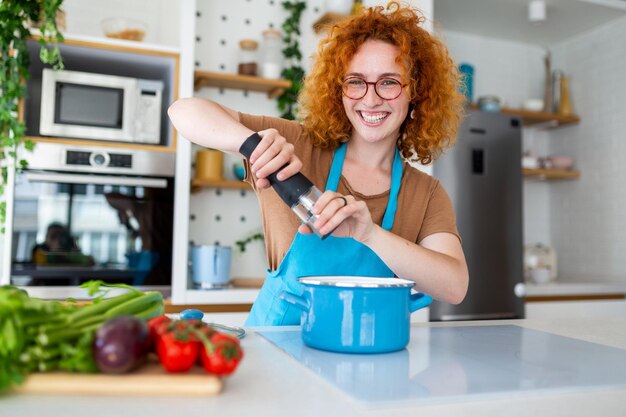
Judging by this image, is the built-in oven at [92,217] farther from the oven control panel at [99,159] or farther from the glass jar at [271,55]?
the glass jar at [271,55]

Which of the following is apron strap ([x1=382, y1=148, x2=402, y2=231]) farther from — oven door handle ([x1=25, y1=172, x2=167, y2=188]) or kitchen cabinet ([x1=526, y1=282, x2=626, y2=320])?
kitchen cabinet ([x1=526, y1=282, x2=626, y2=320])

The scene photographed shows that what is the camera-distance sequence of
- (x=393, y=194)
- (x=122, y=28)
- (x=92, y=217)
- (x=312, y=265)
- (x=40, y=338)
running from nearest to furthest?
(x=40, y=338) → (x=312, y=265) → (x=393, y=194) → (x=92, y=217) → (x=122, y=28)

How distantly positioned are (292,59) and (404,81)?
1.75 meters

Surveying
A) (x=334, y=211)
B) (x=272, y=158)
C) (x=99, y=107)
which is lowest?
(x=334, y=211)

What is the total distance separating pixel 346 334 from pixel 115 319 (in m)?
0.39

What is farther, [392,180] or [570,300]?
[570,300]

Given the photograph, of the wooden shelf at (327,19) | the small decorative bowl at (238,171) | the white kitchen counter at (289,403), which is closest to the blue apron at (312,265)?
the white kitchen counter at (289,403)

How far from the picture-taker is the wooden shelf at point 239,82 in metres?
2.79

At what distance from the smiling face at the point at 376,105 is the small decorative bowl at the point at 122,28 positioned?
1.54 m

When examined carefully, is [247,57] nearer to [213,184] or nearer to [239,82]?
Answer: [239,82]

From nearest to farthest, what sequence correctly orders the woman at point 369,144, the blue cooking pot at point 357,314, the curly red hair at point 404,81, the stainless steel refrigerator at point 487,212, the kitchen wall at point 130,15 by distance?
the blue cooking pot at point 357,314
the woman at point 369,144
the curly red hair at point 404,81
the kitchen wall at point 130,15
the stainless steel refrigerator at point 487,212

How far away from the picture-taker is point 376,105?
4.81ft

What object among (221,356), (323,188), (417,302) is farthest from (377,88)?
(221,356)

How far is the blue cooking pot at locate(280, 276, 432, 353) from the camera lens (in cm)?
94
